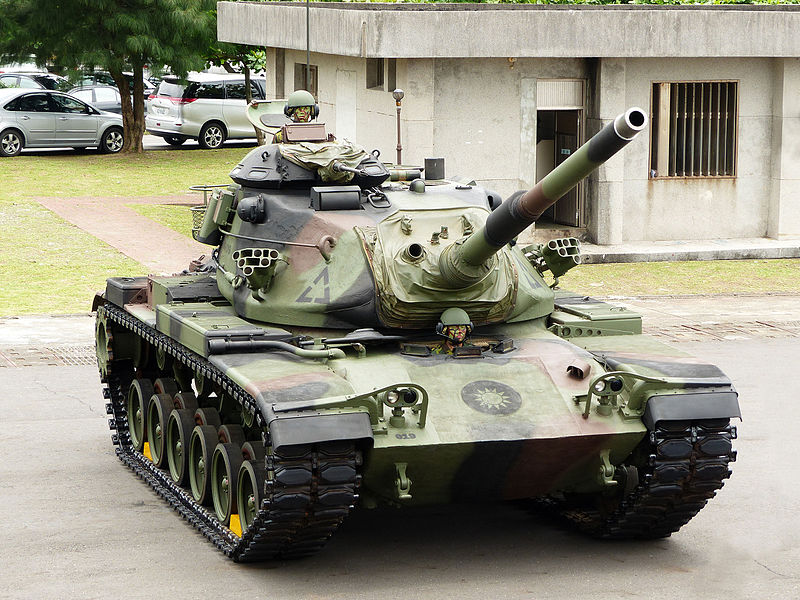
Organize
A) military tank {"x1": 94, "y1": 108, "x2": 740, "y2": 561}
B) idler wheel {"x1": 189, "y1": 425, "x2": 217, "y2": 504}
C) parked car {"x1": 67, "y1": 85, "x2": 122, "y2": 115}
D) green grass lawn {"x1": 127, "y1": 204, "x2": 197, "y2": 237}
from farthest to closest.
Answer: parked car {"x1": 67, "y1": 85, "x2": 122, "y2": 115}
green grass lawn {"x1": 127, "y1": 204, "x2": 197, "y2": 237}
idler wheel {"x1": 189, "y1": 425, "x2": 217, "y2": 504}
military tank {"x1": 94, "y1": 108, "x2": 740, "y2": 561}

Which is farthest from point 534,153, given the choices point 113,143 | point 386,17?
point 113,143

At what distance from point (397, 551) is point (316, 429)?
175 cm

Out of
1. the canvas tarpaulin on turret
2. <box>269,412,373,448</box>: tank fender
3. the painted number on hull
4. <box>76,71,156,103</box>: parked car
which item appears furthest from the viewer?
<box>76,71,156,103</box>: parked car

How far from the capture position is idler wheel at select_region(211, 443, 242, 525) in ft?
34.5

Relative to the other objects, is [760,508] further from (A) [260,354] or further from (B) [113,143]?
(B) [113,143]

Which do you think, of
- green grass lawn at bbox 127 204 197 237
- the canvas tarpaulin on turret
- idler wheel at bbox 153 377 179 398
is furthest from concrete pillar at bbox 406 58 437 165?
the canvas tarpaulin on turret

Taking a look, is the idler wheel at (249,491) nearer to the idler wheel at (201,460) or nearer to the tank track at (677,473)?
the idler wheel at (201,460)

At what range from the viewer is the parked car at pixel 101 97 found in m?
40.0

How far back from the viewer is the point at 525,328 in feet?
37.2

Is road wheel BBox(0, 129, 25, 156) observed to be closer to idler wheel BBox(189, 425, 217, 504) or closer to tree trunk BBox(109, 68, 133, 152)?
tree trunk BBox(109, 68, 133, 152)

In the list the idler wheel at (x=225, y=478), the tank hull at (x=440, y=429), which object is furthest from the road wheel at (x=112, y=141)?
the idler wheel at (x=225, y=478)

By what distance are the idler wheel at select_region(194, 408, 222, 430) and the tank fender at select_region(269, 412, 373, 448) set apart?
91.6 inches

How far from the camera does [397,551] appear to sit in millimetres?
10469

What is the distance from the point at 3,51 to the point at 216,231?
23298 mm
